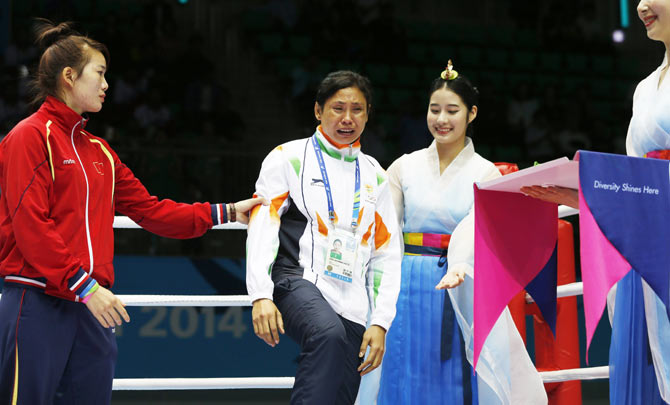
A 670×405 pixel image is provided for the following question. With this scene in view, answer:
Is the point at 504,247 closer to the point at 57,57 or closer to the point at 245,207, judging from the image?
the point at 245,207

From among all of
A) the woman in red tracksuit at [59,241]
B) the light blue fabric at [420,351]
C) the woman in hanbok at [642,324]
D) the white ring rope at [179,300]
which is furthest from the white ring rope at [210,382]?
the woman in hanbok at [642,324]

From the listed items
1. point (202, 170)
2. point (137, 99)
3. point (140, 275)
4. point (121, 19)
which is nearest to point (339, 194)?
point (140, 275)

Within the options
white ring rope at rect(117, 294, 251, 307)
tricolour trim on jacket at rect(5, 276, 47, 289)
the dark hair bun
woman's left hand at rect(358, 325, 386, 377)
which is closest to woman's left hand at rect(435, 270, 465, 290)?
woman's left hand at rect(358, 325, 386, 377)

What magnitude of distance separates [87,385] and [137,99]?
5242mm

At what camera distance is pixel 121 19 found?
780cm

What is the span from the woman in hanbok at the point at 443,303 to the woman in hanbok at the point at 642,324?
521 mm

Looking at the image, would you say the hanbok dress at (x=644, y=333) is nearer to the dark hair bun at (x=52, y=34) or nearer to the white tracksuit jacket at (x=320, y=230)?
the white tracksuit jacket at (x=320, y=230)

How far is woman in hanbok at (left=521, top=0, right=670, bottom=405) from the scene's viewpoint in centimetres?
198

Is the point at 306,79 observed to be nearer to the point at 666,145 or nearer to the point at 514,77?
the point at 514,77

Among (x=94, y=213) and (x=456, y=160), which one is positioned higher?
(x=456, y=160)

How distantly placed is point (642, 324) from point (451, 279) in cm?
58

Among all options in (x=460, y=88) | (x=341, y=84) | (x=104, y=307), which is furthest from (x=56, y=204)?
(x=460, y=88)

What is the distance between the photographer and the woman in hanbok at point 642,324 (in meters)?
1.98

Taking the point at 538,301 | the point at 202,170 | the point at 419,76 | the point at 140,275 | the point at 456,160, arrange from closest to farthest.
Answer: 1. the point at 538,301
2. the point at 456,160
3. the point at 140,275
4. the point at 202,170
5. the point at 419,76
